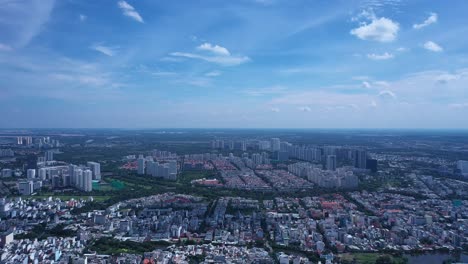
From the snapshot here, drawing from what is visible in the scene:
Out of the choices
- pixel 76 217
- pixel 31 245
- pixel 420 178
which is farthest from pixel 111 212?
pixel 420 178

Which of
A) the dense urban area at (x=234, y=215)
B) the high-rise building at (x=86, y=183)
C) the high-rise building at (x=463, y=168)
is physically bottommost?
the dense urban area at (x=234, y=215)

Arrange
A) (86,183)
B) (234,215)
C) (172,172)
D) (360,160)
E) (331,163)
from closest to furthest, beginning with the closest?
(234,215) → (86,183) → (172,172) → (331,163) → (360,160)

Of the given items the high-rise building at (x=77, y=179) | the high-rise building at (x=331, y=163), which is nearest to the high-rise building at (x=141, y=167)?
the high-rise building at (x=77, y=179)

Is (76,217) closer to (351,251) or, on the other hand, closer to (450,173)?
(351,251)

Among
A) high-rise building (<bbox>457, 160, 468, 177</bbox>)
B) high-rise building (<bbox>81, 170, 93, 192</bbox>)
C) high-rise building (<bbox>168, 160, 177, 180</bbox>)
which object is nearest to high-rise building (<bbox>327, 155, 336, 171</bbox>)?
high-rise building (<bbox>457, 160, 468, 177</bbox>)

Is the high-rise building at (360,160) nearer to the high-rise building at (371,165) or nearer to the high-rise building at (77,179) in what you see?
the high-rise building at (371,165)

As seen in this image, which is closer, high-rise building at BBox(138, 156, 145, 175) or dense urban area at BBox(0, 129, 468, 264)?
dense urban area at BBox(0, 129, 468, 264)

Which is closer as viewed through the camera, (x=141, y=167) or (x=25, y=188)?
(x=25, y=188)

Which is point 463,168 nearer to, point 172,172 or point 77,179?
point 172,172

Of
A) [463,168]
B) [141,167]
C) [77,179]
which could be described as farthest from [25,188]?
[463,168]

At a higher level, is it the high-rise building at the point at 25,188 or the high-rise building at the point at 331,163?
the high-rise building at the point at 331,163

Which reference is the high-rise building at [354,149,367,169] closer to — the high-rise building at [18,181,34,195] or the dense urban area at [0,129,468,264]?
the dense urban area at [0,129,468,264]

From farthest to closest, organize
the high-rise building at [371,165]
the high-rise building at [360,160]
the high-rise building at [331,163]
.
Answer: the high-rise building at [360,160] → the high-rise building at [331,163] → the high-rise building at [371,165]
